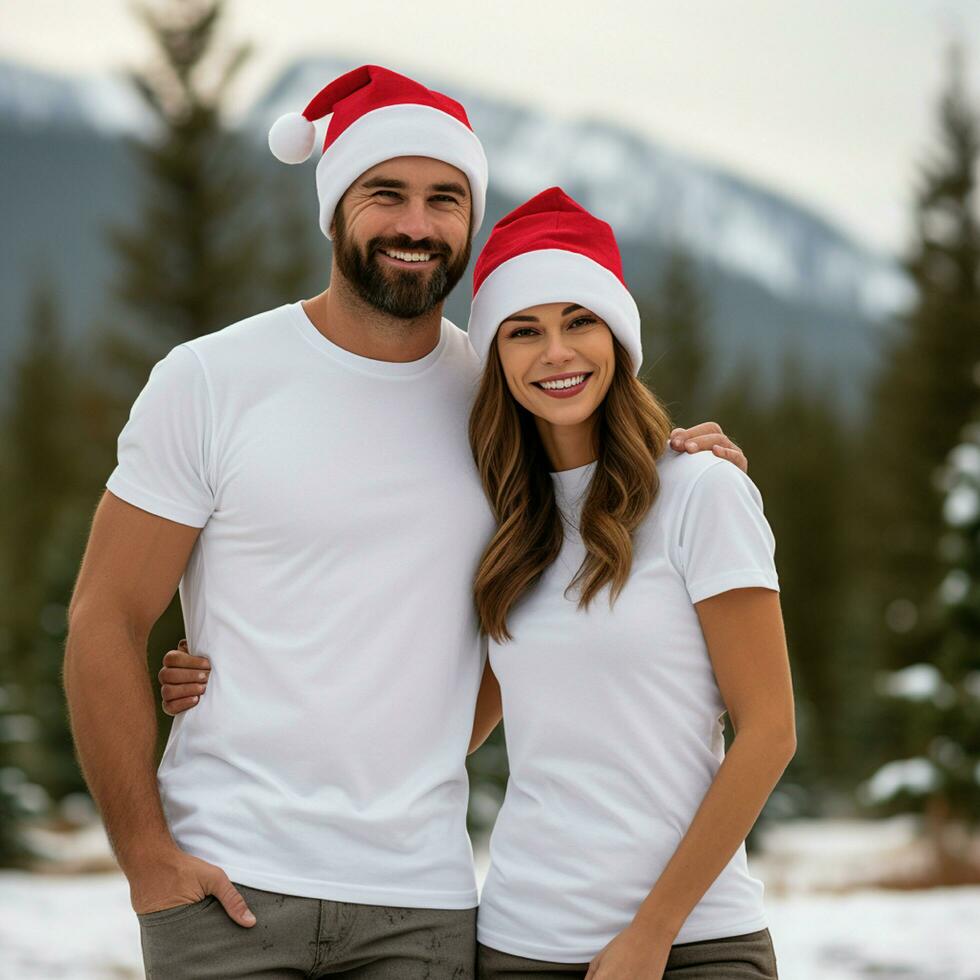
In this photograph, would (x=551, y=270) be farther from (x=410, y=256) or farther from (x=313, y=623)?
(x=313, y=623)

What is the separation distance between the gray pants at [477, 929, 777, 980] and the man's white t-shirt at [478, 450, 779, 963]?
2 cm

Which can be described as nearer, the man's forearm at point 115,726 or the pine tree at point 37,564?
the man's forearm at point 115,726

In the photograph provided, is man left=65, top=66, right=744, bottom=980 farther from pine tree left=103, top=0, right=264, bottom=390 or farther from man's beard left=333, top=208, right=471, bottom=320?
pine tree left=103, top=0, right=264, bottom=390

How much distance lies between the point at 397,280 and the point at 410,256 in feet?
0.20

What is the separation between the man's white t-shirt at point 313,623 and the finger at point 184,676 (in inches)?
1.2

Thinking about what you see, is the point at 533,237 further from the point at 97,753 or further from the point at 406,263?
the point at 97,753

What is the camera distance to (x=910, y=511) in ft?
78.8

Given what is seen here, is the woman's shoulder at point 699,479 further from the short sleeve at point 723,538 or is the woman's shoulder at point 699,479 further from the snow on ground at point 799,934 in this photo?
the snow on ground at point 799,934

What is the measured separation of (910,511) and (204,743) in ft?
73.9

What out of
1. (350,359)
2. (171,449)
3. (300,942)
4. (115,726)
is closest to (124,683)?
(115,726)

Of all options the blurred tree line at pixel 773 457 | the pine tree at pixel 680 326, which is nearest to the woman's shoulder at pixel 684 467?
the blurred tree line at pixel 773 457

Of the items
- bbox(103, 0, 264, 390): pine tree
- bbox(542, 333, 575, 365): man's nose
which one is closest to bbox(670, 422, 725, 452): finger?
bbox(542, 333, 575, 365): man's nose

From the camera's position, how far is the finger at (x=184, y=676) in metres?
2.95

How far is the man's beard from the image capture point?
304 cm
